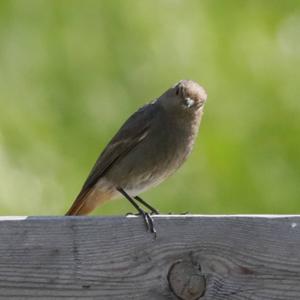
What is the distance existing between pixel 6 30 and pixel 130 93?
903 mm

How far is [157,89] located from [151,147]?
1.92m

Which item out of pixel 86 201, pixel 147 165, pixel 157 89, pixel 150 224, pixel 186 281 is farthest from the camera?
pixel 157 89

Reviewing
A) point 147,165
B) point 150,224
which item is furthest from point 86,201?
point 150,224

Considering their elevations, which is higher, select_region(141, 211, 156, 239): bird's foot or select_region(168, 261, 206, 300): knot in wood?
select_region(141, 211, 156, 239): bird's foot

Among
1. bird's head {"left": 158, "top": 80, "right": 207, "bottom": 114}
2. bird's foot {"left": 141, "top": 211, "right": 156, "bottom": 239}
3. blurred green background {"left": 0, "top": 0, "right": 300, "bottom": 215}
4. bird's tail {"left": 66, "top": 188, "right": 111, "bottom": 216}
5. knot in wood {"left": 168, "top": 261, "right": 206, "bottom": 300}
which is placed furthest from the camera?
blurred green background {"left": 0, "top": 0, "right": 300, "bottom": 215}

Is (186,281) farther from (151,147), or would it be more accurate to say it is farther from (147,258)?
(151,147)

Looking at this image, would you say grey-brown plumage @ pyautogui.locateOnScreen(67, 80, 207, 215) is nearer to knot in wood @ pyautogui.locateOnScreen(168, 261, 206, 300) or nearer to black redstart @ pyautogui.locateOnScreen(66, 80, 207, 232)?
black redstart @ pyautogui.locateOnScreen(66, 80, 207, 232)

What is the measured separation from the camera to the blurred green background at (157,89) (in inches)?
303

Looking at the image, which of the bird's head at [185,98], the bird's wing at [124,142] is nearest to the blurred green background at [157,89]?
the bird's wing at [124,142]

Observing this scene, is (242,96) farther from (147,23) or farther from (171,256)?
(171,256)

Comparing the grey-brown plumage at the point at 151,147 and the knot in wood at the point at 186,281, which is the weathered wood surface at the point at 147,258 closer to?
the knot in wood at the point at 186,281

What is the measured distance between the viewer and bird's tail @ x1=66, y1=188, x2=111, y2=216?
19.5 ft

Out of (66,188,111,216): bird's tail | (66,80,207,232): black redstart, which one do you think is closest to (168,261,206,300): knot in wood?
(66,188,111,216): bird's tail

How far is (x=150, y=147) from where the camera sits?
6.30m
